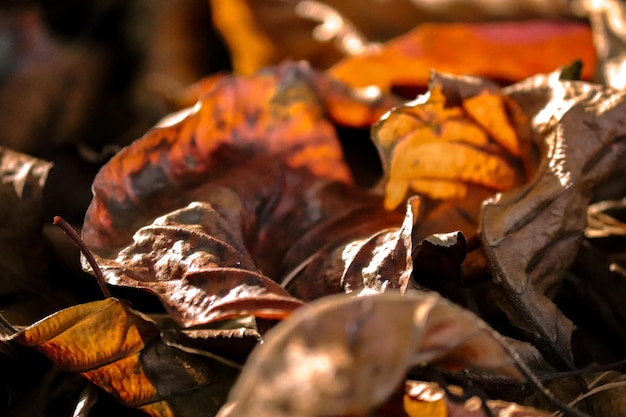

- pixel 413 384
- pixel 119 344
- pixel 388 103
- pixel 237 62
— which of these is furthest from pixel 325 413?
pixel 237 62

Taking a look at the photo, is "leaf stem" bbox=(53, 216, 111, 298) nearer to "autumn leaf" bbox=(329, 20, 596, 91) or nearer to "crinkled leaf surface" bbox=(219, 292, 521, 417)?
"crinkled leaf surface" bbox=(219, 292, 521, 417)

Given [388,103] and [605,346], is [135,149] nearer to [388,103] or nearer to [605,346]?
[388,103]

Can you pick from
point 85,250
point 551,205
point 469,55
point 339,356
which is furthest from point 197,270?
point 469,55

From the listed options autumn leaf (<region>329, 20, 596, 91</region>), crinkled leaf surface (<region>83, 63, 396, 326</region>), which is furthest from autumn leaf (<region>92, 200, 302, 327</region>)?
autumn leaf (<region>329, 20, 596, 91</region>)

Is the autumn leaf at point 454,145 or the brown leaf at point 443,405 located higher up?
the autumn leaf at point 454,145

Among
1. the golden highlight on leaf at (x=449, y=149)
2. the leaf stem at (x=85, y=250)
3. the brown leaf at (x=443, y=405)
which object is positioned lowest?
the brown leaf at (x=443, y=405)

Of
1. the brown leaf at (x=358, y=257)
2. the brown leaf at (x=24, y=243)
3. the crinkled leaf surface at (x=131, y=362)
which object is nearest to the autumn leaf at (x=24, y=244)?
the brown leaf at (x=24, y=243)

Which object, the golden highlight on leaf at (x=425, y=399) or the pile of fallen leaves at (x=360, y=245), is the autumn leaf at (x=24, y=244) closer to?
the pile of fallen leaves at (x=360, y=245)
